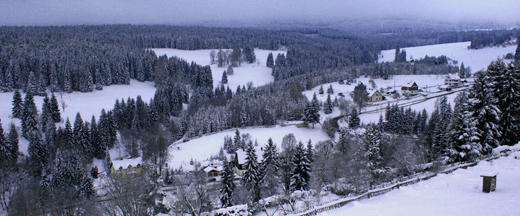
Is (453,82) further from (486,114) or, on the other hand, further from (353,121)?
(486,114)

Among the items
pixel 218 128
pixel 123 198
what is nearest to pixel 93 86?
pixel 218 128

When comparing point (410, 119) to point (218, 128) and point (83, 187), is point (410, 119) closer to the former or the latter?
point (218, 128)

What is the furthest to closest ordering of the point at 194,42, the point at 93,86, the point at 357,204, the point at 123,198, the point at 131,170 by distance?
the point at 194,42
the point at 93,86
the point at 131,170
the point at 123,198
the point at 357,204

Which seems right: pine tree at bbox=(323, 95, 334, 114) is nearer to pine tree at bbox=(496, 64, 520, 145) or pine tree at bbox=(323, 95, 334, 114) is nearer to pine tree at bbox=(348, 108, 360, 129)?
pine tree at bbox=(348, 108, 360, 129)

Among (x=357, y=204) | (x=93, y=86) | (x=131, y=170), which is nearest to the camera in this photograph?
(x=357, y=204)

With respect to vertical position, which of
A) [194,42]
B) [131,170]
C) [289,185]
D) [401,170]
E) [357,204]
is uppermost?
[194,42]

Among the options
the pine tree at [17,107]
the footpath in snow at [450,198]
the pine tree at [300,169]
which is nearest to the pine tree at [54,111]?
the pine tree at [17,107]

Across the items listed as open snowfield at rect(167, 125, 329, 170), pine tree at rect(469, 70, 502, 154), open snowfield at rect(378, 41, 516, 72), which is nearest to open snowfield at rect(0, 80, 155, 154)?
open snowfield at rect(167, 125, 329, 170)

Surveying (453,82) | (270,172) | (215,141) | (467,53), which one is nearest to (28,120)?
(215,141)
